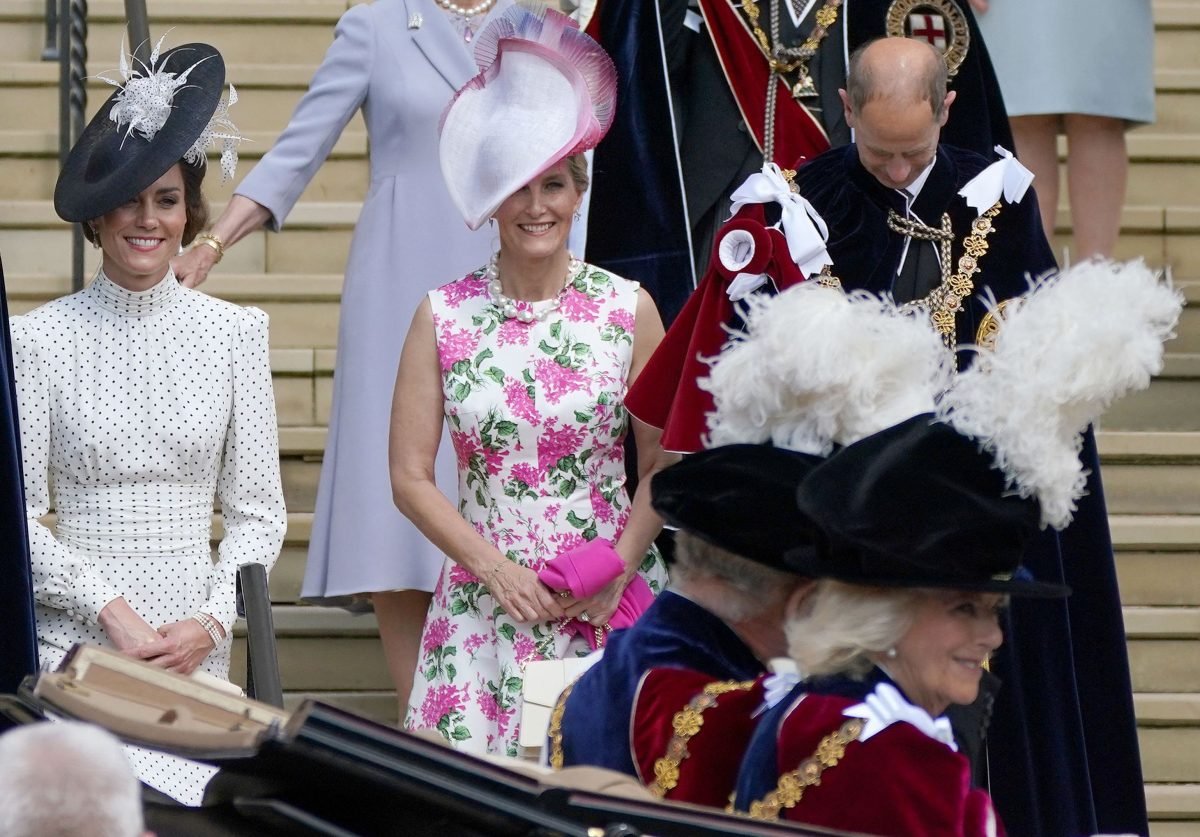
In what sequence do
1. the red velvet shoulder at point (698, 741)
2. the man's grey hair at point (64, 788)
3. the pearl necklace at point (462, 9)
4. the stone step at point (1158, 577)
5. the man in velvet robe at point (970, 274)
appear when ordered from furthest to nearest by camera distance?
the stone step at point (1158, 577)
the pearl necklace at point (462, 9)
the man in velvet robe at point (970, 274)
the red velvet shoulder at point (698, 741)
the man's grey hair at point (64, 788)

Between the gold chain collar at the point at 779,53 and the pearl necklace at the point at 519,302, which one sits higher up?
the gold chain collar at the point at 779,53

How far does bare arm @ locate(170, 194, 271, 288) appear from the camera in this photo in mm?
4715

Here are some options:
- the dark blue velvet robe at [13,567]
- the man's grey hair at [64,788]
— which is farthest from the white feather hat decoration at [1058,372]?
the dark blue velvet robe at [13,567]

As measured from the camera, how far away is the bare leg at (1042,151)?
6.11 meters

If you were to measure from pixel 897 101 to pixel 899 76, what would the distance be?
0.05 meters

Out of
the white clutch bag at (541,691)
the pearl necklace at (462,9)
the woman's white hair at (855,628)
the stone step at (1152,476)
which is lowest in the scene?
the white clutch bag at (541,691)

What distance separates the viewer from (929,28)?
4965 mm

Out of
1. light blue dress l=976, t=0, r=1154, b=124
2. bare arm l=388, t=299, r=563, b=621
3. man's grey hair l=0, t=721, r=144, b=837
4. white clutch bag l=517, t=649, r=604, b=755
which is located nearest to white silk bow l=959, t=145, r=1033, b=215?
bare arm l=388, t=299, r=563, b=621

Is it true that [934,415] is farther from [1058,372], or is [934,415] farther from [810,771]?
[810,771]

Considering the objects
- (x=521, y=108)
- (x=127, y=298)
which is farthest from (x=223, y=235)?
(x=521, y=108)

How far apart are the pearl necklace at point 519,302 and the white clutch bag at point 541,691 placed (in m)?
0.82

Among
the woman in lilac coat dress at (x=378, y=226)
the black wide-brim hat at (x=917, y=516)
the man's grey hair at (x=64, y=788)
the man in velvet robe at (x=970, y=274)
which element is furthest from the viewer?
the woman in lilac coat dress at (x=378, y=226)

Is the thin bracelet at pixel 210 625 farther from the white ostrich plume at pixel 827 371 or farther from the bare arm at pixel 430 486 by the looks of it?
the white ostrich plume at pixel 827 371

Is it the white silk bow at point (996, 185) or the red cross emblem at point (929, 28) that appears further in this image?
the red cross emblem at point (929, 28)
